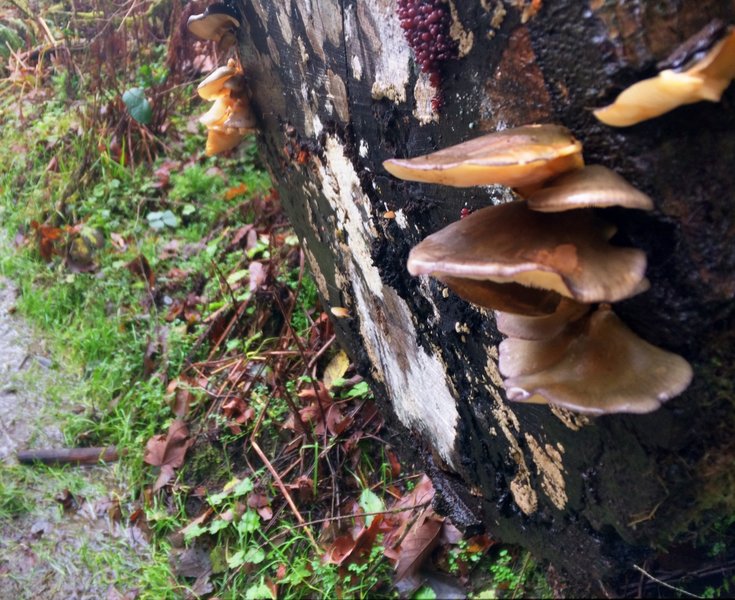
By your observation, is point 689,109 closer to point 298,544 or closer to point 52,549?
point 298,544

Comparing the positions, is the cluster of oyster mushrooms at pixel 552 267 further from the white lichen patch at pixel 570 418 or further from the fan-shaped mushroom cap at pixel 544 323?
the white lichen patch at pixel 570 418

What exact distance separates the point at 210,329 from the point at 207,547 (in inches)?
52.2

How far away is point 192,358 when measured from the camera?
3.72 metres

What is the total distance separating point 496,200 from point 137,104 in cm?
434

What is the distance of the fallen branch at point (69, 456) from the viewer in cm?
353

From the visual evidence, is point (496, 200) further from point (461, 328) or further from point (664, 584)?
point (664, 584)

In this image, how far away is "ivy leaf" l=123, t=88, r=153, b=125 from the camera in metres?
4.93

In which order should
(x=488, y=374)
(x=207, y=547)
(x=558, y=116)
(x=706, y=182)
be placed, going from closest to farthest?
(x=706, y=182)
(x=558, y=116)
(x=488, y=374)
(x=207, y=547)

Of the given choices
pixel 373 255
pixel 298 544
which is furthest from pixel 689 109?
pixel 298 544

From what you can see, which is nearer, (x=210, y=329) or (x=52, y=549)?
(x=52, y=549)

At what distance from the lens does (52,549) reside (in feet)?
10.5

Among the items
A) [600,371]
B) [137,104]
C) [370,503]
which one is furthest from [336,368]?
[137,104]

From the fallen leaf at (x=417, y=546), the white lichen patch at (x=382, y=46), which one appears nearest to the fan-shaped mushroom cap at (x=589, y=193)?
the white lichen patch at (x=382, y=46)

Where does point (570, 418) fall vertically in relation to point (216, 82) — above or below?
below
